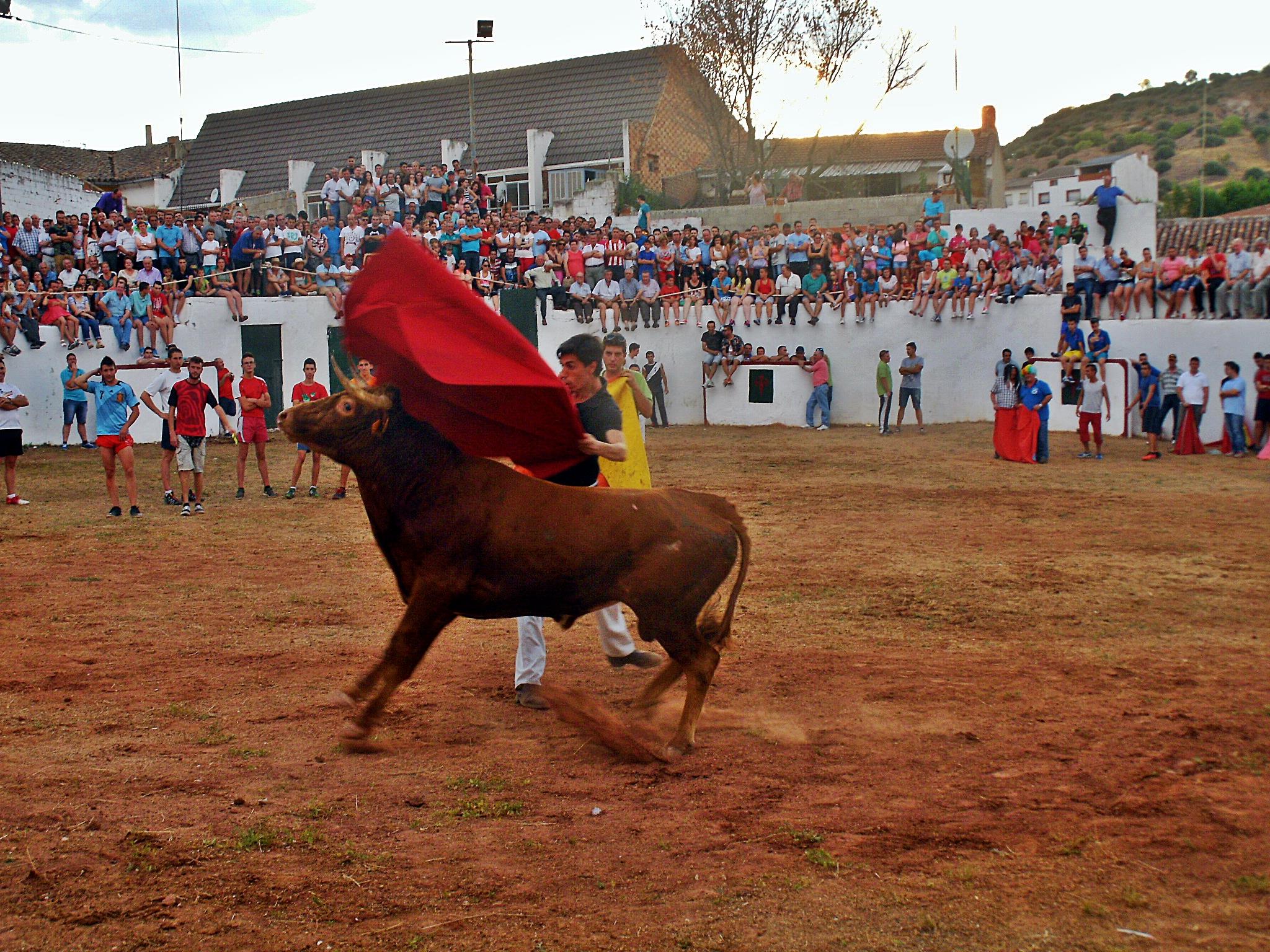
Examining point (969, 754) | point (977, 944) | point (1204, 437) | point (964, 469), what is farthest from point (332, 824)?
point (1204, 437)

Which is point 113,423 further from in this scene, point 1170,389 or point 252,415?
point 1170,389

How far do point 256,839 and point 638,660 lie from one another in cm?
298

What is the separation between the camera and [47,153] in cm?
5228

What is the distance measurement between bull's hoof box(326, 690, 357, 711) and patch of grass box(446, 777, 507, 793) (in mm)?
691

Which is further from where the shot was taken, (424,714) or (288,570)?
(288,570)

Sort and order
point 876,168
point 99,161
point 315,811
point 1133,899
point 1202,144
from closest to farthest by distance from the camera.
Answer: point 1133,899
point 315,811
point 876,168
point 99,161
point 1202,144

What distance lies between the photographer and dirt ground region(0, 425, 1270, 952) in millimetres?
4137

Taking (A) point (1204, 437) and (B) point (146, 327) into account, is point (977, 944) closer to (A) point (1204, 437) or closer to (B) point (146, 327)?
(A) point (1204, 437)

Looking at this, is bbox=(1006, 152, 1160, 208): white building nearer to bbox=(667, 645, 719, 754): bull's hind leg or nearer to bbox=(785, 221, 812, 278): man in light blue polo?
bbox=(785, 221, 812, 278): man in light blue polo

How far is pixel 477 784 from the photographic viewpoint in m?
5.43

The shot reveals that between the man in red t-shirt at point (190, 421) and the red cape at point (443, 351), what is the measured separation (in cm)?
921

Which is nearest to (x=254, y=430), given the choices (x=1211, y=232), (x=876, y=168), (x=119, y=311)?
(x=119, y=311)

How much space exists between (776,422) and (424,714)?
2051 centimetres

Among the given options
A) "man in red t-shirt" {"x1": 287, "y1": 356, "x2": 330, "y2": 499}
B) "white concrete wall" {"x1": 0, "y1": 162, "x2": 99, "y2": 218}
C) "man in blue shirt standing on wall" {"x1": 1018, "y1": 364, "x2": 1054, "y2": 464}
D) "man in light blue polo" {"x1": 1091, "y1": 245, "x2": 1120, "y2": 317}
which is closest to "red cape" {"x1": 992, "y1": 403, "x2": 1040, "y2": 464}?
"man in blue shirt standing on wall" {"x1": 1018, "y1": 364, "x2": 1054, "y2": 464}
